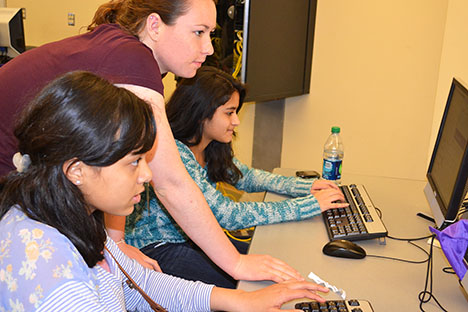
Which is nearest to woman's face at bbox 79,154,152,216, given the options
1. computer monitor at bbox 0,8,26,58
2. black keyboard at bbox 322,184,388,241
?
black keyboard at bbox 322,184,388,241

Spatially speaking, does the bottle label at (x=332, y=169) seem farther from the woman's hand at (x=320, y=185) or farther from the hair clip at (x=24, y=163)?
the hair clip at (x=24, y=163)

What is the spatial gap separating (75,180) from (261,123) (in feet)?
7.43

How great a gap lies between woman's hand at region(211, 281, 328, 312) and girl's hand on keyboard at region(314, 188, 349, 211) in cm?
47

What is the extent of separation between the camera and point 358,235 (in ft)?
4.31

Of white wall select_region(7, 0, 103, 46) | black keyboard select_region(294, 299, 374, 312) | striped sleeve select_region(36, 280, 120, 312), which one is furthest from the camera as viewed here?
white wall select_region(7, 0, 103, 46)

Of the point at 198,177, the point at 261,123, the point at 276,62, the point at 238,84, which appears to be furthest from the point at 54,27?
the point at 198,177

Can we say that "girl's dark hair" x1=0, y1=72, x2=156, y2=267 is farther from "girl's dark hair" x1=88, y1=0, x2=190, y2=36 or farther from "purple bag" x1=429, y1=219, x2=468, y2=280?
"purple bag" x1=429, y1=219, x2=468, y2=280

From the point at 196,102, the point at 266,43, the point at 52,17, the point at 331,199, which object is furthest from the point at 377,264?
the point at 52,17

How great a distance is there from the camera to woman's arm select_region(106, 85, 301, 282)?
109 cm

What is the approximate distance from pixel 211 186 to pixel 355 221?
1.37 feet

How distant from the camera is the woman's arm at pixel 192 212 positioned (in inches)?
43.0

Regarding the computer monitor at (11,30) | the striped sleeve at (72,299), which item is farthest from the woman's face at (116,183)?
the computer monitor at (11,30)

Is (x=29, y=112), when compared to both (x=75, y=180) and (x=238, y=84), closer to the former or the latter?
(x=75, y=180)

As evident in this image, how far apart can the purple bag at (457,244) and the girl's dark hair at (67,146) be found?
679 mm
